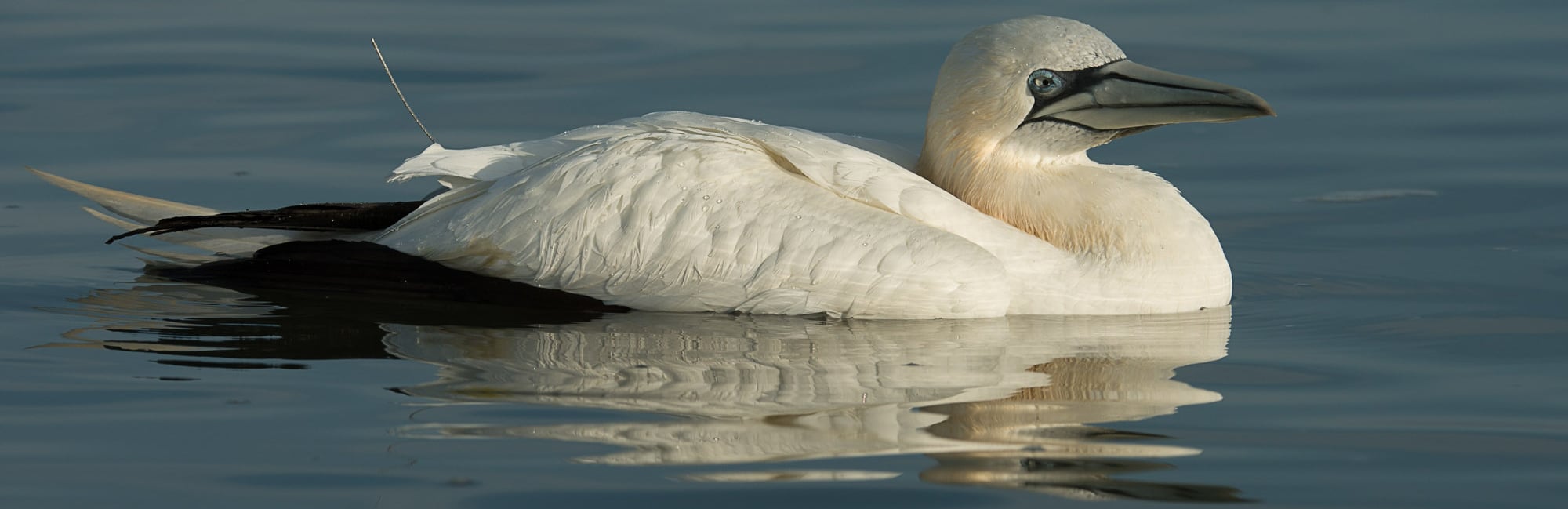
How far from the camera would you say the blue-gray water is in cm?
465

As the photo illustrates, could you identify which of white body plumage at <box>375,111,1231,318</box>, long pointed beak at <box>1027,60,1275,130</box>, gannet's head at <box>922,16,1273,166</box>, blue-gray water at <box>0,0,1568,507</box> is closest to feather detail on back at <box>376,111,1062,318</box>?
white body plumage at <box>375,111,1231,318</box>

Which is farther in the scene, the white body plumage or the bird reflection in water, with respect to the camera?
the white body plumage

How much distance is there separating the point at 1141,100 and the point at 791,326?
4.61ft

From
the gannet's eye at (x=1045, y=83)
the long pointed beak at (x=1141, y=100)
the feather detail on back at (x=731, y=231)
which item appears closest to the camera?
the feather detail on back at (x=731, y=231)

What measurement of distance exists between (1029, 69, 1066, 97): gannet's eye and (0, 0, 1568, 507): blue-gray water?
2.58 ft

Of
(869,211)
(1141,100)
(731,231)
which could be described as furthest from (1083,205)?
(731,231)

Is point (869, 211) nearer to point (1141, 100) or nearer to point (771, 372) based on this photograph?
point (771, 372)

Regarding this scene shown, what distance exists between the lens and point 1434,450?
4.91m

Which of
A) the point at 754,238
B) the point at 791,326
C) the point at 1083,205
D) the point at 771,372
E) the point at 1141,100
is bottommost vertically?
the point at 771,372

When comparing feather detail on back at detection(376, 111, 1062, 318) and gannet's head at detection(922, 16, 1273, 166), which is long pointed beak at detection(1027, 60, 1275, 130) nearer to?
gannet's head at detection(922, 16, 1273, 166)

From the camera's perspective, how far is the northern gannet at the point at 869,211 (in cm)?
627

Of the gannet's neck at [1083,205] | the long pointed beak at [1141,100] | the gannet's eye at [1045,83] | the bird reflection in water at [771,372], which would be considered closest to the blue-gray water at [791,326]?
the bird reflection in water at [771,372]

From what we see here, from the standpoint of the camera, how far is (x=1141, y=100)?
22.0 ft

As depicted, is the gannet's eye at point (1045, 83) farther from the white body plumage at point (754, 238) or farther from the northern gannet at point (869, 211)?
the white body plumage at point (754, 238)
